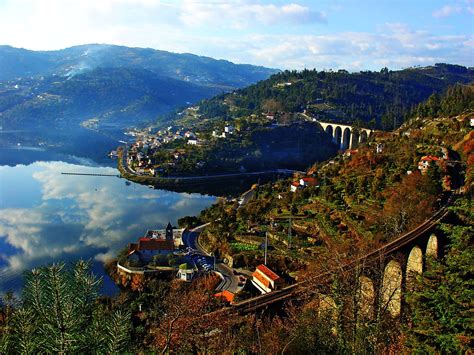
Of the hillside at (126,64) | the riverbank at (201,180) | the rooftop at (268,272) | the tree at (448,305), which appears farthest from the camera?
the hillside at (126,64)

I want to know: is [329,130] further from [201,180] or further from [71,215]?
[71,215]

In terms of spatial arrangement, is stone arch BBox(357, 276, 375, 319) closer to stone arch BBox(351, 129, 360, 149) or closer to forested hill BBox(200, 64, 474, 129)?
stone arch BBox(351, 129, 360, 149)

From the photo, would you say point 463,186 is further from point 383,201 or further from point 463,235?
point 463,235

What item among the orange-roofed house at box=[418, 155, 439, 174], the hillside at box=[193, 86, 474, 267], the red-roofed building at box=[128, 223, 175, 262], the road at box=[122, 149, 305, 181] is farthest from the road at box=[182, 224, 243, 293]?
the road at box=[122, 149, 305, 181]

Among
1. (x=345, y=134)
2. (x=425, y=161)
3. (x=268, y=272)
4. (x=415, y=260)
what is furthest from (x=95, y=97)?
(x=415, y=260)

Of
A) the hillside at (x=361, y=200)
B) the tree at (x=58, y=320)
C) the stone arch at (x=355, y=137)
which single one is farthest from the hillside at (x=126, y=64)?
the tree at (x=58, y=320)

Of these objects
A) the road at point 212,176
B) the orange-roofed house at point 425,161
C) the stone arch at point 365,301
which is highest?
the orange-roofed house at point 425,161

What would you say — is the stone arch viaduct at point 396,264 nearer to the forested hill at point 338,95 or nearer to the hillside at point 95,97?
the forested hill at point 338,95

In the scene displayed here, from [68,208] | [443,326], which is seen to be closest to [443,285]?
[443,326]
